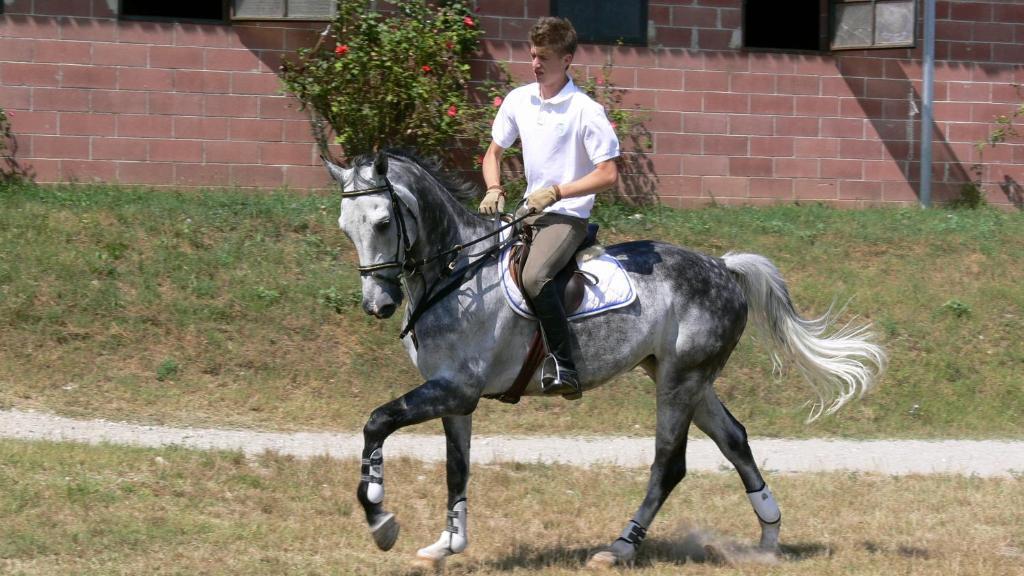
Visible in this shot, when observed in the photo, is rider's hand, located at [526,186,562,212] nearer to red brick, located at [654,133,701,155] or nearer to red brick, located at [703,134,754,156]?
red brick, located at [654,133,701,155]

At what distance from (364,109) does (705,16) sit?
4487 mm

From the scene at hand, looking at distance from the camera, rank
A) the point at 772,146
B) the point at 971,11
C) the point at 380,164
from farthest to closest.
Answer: the point at 971,11 → the point at 772,146 → the point at 380,164

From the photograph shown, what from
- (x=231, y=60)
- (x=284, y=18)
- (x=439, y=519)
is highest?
(x=284, y=18)

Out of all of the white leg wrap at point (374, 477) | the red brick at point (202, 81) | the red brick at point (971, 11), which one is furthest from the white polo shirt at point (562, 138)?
the red brick at point (971, 11)

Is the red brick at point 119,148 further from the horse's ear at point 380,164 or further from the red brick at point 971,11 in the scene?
the red brick at point 971,11

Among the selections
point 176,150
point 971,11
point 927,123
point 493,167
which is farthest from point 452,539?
point 971,11

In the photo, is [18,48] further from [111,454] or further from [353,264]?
[111,454]

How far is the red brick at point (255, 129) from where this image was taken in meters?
13.9

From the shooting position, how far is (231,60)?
13836mm

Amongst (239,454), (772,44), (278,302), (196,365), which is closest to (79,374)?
(196,365)

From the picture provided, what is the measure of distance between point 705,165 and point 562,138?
897 cm

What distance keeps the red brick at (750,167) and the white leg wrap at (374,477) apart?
10047mm

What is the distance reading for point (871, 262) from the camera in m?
13.3

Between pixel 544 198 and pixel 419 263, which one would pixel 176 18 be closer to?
pixel 419 263
